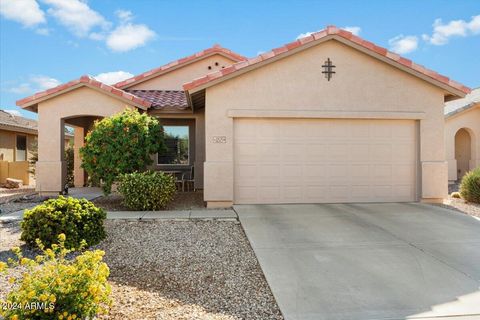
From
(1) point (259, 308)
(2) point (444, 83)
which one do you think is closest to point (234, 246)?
(1) point (259, 308)

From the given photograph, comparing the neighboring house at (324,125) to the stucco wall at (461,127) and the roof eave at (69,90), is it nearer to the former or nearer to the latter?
the roof eave at (69,90)

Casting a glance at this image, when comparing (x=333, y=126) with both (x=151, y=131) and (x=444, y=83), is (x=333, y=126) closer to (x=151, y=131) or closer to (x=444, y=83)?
(x=444, y=83)

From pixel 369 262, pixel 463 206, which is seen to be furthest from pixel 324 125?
pixel 369 262

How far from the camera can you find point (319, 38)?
905 centimetres

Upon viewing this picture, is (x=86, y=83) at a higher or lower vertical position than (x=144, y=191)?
higher

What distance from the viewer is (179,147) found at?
13914 millimetres

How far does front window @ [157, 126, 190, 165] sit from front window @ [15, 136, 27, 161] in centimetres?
1242

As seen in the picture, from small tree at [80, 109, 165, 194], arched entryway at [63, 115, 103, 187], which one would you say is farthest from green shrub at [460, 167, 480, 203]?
arched entryway at [63, 115, 103, 187]

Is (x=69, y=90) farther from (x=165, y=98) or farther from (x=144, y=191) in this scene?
(x=144, y=191)

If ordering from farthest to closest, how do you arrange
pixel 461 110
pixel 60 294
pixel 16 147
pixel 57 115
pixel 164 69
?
pixel 16 147 < pixel 461 110 < pixel 164 69 < pixel 57 115 < pixel 60 294

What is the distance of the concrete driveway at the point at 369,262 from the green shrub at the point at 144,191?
7.12ft

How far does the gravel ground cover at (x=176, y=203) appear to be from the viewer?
9.15 metres

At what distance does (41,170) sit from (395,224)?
1109 cm

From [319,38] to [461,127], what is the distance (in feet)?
38.1
